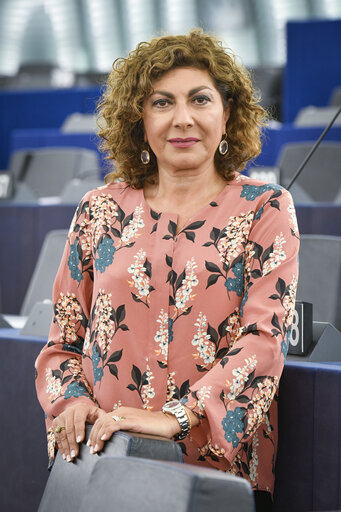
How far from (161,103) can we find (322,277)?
0.89 m

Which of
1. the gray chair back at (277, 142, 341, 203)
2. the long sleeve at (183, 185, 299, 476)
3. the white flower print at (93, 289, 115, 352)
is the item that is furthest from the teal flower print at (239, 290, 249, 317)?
the gray chair back at (277, 142, 341, 203)

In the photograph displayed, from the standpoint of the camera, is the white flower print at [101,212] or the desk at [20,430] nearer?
the white flower print at [101,212]

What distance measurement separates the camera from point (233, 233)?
1.50m

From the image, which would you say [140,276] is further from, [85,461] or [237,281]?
[85,461]

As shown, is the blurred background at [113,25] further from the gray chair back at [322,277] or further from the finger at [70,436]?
the finger at [70,436]

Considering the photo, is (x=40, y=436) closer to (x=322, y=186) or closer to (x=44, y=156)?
(x=322, y=186)

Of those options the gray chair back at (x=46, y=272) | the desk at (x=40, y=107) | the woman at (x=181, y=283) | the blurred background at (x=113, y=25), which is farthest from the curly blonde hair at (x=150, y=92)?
the blurred background at (x=113, y=25)

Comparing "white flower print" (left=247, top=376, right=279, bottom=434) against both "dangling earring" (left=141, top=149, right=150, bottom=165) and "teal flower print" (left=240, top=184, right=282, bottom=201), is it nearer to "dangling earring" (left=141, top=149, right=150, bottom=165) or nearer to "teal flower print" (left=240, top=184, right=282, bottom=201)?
"teal flower print" (left=240, top=184, right=282, bottom=201)

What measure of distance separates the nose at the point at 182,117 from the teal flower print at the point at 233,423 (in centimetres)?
52


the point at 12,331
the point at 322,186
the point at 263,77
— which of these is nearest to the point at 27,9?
the point at 263,77

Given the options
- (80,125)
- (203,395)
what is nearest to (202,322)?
(203,395)

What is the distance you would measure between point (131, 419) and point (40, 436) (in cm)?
56

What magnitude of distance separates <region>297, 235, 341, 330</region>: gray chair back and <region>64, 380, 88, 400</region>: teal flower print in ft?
2.89

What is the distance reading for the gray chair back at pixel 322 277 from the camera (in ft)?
7.43
